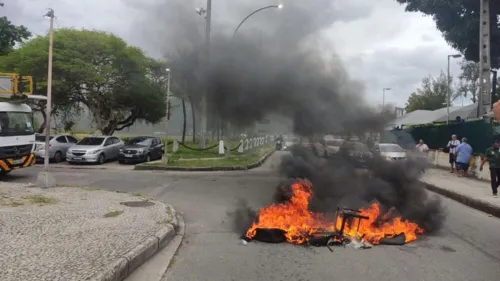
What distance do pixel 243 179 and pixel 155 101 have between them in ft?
49.5

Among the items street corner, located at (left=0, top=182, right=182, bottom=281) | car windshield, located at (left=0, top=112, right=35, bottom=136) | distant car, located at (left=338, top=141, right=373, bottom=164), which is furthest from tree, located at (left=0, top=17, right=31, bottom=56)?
distant car, located at (left=338, top=141, right=373, bottom=164)

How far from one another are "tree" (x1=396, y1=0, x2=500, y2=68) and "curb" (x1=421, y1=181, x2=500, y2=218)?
10.1m

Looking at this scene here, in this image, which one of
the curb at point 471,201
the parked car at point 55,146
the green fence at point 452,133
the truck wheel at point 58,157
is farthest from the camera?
the truck wheel at point 58,157

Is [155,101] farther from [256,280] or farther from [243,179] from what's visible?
[256,280]

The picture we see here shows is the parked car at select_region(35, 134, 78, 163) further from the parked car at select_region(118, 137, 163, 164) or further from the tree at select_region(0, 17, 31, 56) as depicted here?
the tree at select_region(0, 17, 31, 56)

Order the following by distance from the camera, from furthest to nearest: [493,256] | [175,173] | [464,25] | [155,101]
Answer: [155,101], [464,25], [175,173], [493,256]

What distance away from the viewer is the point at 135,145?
63.6ft

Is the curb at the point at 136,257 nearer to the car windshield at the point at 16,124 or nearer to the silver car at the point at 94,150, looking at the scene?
the car windshield at the point at 16,124

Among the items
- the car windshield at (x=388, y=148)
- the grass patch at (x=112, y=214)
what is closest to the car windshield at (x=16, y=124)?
the grass patch at (x=112, y=214)

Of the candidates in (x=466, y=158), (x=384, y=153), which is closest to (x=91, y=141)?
(x=384, y=153)

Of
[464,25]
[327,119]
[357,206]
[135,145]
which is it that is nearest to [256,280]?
[357,206]

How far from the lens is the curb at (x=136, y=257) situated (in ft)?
13.1

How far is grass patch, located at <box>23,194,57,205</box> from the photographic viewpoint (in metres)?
7.79

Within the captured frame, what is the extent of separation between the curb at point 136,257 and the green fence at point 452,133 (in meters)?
5.61
